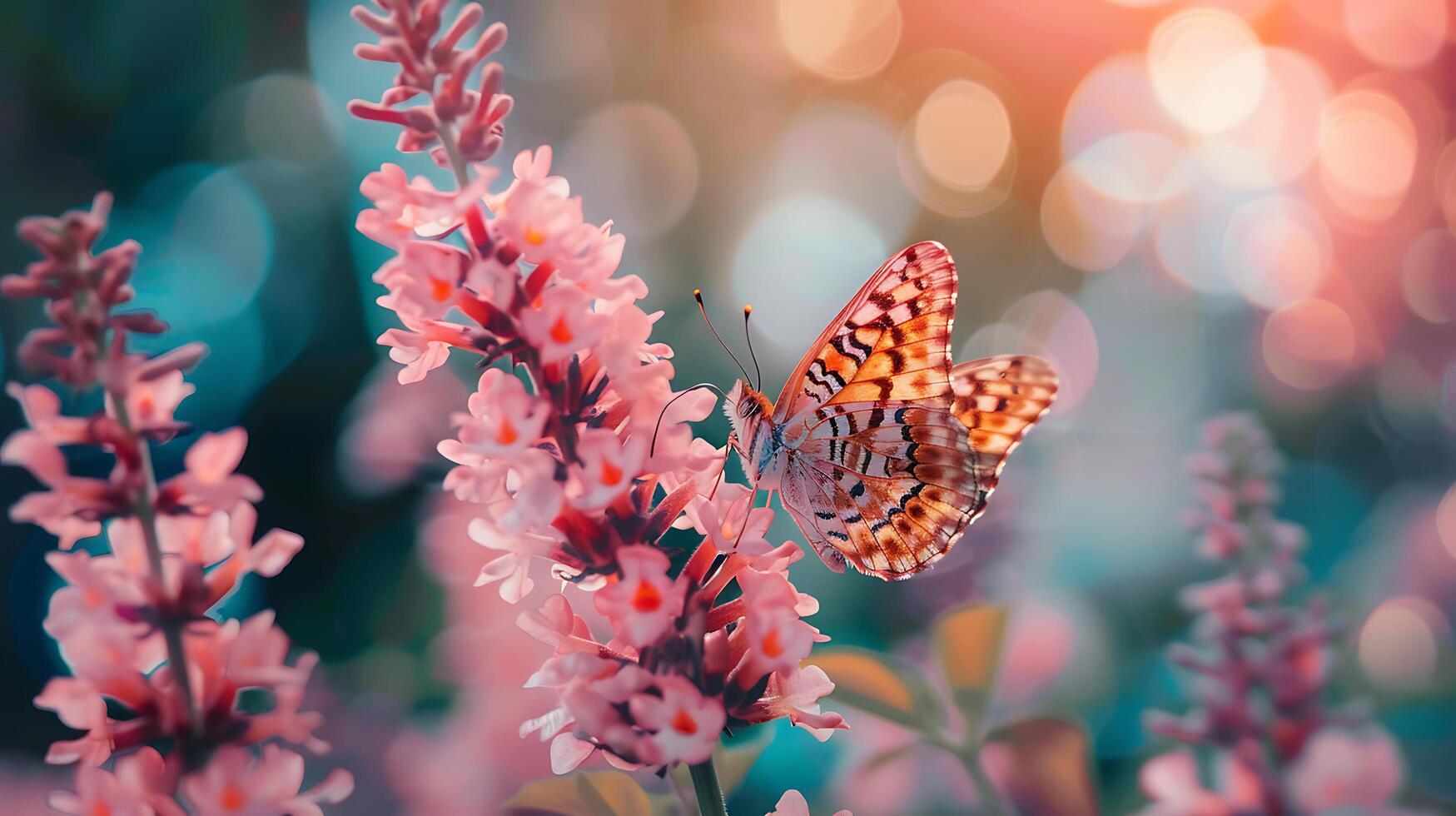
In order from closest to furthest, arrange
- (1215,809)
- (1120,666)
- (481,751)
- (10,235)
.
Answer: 1. (1215,809)
2. (481,751)
3. (1120,666)
4. (10,235)

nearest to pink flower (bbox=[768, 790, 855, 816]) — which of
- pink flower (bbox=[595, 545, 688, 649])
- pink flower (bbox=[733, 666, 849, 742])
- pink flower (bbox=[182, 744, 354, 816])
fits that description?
pink flower (bbox=[733, 666, 849, 742])

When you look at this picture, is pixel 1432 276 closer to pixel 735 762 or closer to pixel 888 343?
pixel 888 343

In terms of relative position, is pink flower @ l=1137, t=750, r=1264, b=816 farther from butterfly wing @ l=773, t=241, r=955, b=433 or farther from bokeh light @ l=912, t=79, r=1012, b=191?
bokeh light @ l=912, t=79, r=1012, b=191

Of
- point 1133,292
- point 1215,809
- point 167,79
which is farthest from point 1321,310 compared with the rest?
point 167,79

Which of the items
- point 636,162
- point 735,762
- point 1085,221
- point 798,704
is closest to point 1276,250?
point 1085,221

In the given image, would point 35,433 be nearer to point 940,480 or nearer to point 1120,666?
point 940,480
